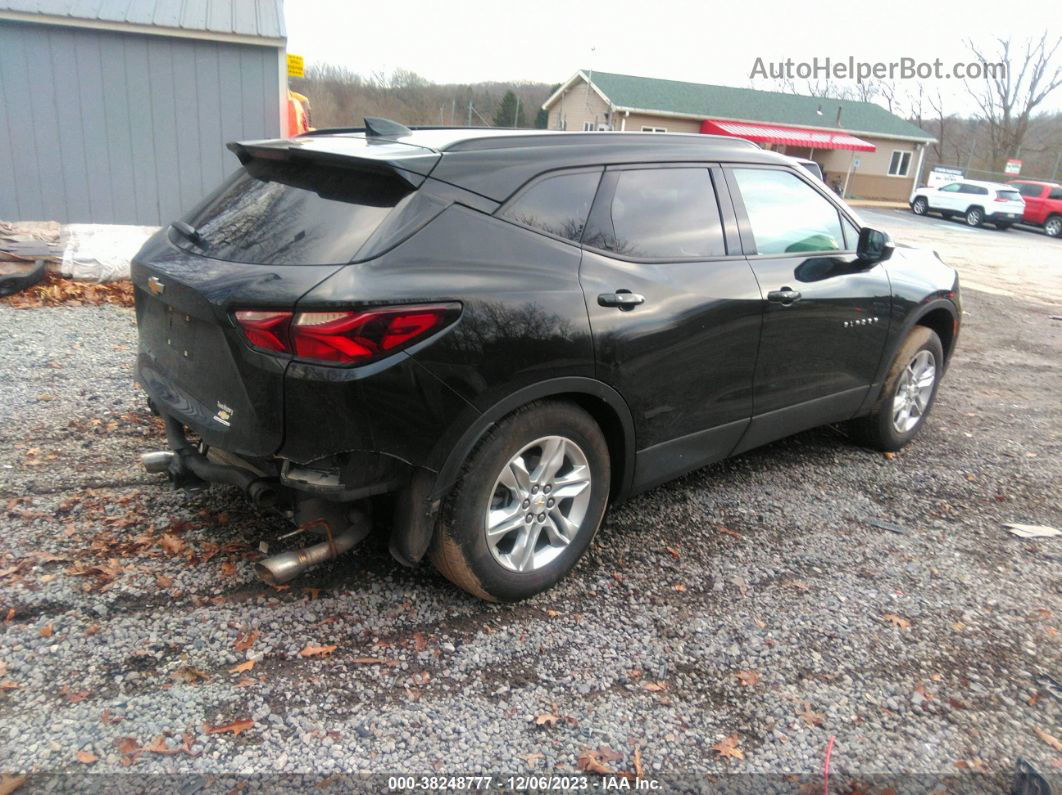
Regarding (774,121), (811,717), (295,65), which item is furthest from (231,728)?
(774,121)

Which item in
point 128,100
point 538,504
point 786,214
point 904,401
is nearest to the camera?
point 538,504

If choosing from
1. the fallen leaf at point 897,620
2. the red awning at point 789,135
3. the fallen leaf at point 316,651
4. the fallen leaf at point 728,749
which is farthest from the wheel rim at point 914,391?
the red awning at point 789,135

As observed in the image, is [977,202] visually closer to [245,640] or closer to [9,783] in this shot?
[245,640]

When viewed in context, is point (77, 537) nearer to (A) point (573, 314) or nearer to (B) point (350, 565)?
(B) point (350, 565)

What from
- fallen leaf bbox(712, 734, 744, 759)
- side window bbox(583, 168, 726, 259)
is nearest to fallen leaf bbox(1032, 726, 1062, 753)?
fallen leaf bbox(712, 734, 744, 759)

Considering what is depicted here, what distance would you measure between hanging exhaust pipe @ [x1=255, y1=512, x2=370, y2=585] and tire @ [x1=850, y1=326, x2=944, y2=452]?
3401mm

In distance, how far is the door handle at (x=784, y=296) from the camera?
3.78m

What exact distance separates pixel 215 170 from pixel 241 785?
829cm

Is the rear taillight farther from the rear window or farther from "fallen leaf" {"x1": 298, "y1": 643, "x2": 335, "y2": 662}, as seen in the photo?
"fallen leaf" {"x1": 298, "y1": 643, "x2": 335, "y2": 662}

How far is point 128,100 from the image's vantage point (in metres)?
8.50

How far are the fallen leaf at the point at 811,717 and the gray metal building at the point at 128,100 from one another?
8.47m

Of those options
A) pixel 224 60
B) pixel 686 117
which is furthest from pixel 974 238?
pixel 224 60

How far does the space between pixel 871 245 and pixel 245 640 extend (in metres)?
3.75

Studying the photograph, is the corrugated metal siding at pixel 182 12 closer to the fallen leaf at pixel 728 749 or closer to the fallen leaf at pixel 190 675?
the fallen leaf at pixel 190 675
